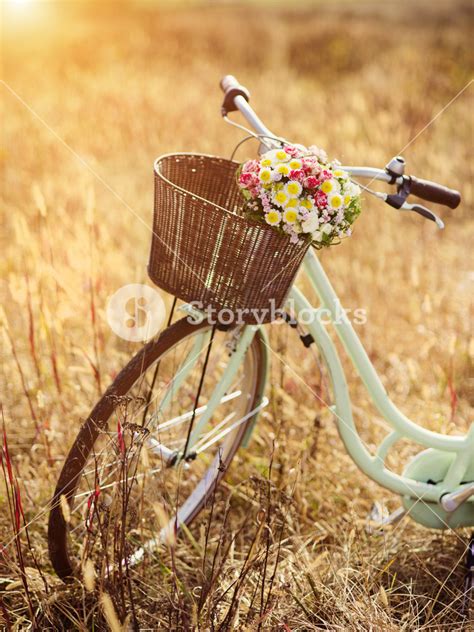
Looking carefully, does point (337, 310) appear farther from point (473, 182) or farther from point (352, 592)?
point (473, 182)

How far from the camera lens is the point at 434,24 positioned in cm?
1363

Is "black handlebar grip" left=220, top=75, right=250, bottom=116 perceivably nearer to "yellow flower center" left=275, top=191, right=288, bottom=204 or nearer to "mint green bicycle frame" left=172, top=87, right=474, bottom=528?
"mint green bicycle frame" left=172, top=87, right=474, bottom=528

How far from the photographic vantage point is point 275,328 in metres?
3.21

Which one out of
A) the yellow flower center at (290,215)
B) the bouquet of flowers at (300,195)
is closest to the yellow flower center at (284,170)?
the bouquet of flowers at (300,195)

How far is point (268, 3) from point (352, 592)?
59.7 feet

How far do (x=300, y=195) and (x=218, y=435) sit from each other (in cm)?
95

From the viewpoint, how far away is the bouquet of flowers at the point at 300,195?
188 centimetres

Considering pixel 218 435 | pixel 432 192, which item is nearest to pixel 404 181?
pixel 432 192

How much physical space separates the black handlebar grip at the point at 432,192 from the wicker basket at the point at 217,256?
1.40 ft

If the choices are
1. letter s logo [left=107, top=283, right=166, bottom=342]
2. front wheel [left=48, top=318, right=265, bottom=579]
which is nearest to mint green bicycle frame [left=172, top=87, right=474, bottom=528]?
front wheel [left=48, top=318, right=265, bottom=579]

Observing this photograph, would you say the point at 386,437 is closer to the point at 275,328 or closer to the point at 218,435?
the point at 218,435

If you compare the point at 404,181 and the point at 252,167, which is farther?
the point at 404,181

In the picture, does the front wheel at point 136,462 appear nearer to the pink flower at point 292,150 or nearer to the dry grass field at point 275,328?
the dry grass field at point 275,328

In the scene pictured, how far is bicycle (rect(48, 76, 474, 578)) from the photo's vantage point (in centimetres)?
209
